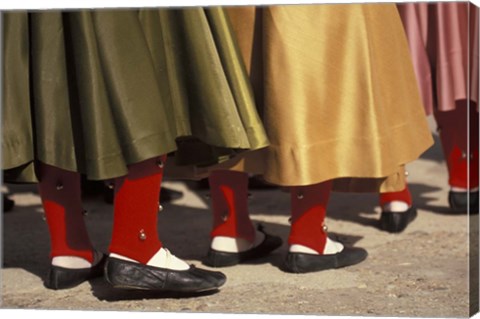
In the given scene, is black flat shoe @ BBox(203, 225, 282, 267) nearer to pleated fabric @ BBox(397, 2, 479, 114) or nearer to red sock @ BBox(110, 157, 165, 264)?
red sock @ BBox(110, 157, 165, 264)

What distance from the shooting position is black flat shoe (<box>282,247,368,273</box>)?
274 centimetres

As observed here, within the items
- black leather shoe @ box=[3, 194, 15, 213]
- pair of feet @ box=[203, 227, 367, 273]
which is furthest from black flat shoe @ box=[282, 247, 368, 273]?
black leather shoe @ box=[3, 194, 15, 213]

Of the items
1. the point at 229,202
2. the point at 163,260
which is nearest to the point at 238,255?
the point at 229,202

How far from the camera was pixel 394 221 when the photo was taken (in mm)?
3189

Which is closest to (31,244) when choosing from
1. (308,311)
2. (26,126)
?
(26,126)

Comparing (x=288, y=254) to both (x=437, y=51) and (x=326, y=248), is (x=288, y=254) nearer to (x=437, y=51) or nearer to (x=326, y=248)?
(x=326, y=248)

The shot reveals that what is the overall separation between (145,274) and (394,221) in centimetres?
91

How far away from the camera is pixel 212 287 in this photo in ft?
8.39

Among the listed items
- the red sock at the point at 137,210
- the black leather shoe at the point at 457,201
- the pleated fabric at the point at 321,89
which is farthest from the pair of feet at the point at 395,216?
the red sock at the point at 137,210

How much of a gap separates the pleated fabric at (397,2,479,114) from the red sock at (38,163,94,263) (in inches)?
37.7

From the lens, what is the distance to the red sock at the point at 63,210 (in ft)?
8.57

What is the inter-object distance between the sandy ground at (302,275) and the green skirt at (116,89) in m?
0.29

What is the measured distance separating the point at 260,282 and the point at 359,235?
1.80ft

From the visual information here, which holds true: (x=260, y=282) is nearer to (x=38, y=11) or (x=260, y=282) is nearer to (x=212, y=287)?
(x=212, y=287)
